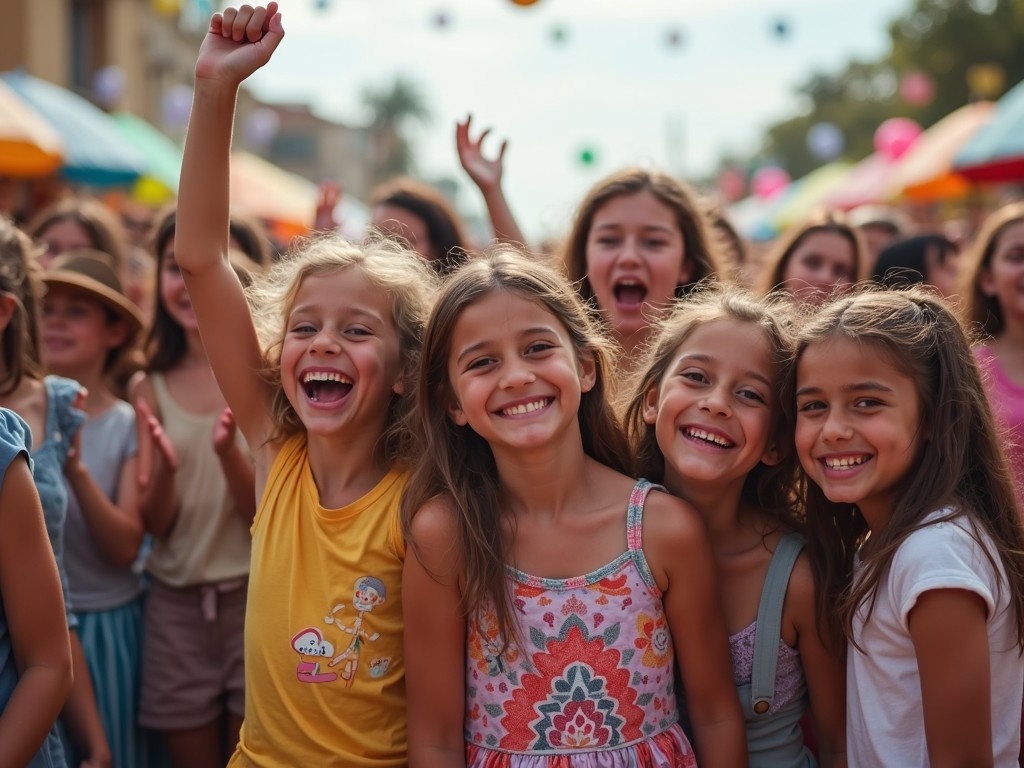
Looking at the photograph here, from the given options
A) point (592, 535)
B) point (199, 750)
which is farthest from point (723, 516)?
point (199, 750)

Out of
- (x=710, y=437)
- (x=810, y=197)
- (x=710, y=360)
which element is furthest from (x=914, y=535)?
(x=810, y=197)

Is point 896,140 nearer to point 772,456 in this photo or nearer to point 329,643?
point 772,456

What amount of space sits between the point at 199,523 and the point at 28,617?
1250mm

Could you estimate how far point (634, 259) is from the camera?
12.4 ft

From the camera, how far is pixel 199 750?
341 centimetres

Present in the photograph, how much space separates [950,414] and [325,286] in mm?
1528

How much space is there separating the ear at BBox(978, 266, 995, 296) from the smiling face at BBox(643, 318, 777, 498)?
1983mm

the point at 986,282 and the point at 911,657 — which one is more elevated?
the point at 986,282

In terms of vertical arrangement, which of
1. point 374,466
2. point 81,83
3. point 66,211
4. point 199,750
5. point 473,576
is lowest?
point 199,750

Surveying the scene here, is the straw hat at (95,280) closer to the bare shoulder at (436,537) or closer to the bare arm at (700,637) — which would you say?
the bare shoulder at (436,537)

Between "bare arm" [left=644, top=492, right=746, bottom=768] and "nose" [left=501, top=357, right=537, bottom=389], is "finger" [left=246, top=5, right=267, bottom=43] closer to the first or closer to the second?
"nose" [left=501, top=357, right=537, bottom=389]

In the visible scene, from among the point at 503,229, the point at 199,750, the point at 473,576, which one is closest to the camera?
the point at 473,576

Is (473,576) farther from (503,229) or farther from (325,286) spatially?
(503,229)

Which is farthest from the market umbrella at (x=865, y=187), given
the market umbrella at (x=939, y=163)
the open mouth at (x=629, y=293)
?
the open mouth at (x=629, y=293)
